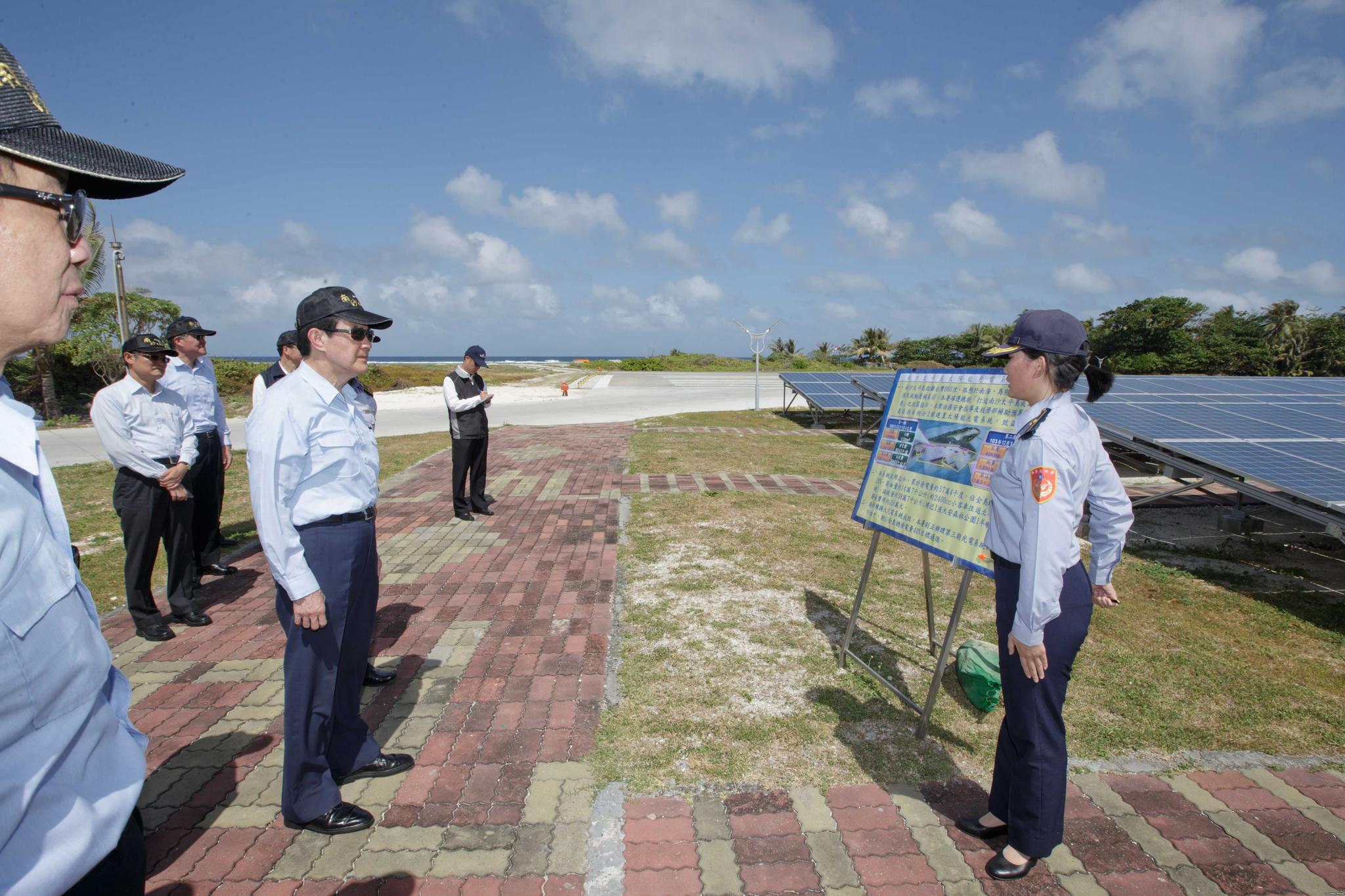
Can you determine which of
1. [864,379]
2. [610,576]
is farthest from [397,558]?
[864,379]

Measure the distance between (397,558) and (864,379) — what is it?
466 inches

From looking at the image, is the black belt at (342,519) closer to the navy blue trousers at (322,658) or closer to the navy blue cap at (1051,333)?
the navy blue trousers at (322,658)

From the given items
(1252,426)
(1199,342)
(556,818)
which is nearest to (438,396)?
(1252,426)

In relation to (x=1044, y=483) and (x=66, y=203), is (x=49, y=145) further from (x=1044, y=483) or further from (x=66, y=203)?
(x=1044, y=483)

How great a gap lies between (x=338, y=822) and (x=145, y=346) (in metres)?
3.72

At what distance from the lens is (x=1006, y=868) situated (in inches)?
99.5

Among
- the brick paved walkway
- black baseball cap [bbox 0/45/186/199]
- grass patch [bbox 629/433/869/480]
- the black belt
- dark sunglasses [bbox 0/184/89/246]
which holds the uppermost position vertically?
black baseball cap [bbox 0/45/186/199]

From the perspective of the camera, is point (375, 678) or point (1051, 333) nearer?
point (1051, 333)

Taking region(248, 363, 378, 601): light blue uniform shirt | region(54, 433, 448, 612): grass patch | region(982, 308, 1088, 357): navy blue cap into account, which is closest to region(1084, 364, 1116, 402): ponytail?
region(982, 308, 1088, 357): navy blue cap

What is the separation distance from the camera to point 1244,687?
408 cm

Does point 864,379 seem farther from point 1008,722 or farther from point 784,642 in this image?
point 1008,722

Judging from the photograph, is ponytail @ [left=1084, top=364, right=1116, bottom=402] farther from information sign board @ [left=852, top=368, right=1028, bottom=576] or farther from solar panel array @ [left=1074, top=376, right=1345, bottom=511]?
solar panel array @ [left=1074, top=376, right=1345, bottom=511]

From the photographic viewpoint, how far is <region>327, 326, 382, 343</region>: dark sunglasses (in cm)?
274

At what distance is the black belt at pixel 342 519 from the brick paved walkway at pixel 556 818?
1.33 metres
